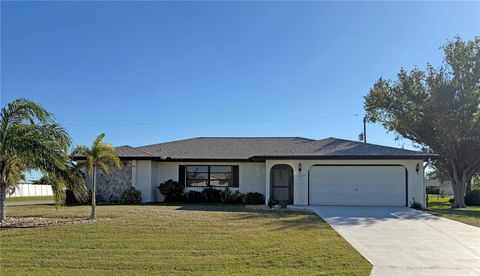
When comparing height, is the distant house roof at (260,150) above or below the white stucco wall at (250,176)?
above

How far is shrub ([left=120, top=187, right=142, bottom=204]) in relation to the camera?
24.0m

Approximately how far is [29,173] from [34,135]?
1.98 metres

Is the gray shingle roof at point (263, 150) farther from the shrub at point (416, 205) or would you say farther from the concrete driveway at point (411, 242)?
the concrete driveway at point (411, 242)

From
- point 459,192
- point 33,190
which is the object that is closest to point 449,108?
point 459,192

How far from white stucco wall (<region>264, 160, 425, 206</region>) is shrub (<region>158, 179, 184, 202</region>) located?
18.3 feet

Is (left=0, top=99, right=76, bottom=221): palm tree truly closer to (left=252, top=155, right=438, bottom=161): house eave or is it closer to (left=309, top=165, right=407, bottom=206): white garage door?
(left=252, top=155, right=438, bottom=161): house eave

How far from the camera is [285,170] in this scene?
26.0 m

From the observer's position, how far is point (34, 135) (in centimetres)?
1420

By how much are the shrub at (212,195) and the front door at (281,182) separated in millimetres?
3067

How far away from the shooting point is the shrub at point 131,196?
24.0 m

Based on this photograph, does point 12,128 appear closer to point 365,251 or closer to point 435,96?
point 365,251

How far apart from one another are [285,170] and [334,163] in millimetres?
4134

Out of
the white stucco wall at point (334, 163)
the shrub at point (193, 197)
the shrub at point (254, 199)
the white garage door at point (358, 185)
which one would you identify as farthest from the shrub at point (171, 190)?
the white garage door at point (358, 185)

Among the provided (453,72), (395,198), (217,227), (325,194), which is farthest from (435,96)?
(217,227)
